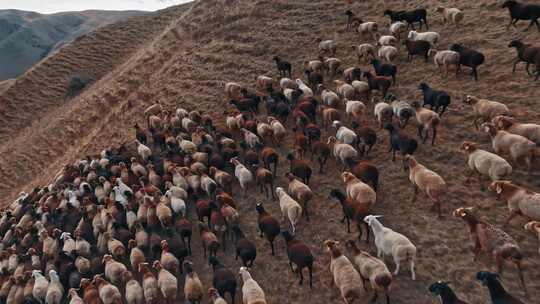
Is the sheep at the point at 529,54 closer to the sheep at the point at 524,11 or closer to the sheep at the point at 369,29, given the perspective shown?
the sheep at the point at 524,11

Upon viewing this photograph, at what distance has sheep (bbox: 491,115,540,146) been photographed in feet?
38.7

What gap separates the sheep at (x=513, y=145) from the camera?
11352 mm

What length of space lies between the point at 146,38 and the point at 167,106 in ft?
89.2

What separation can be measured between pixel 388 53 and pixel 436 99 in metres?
5.38

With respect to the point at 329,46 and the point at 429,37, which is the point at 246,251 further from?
the point at 329,46

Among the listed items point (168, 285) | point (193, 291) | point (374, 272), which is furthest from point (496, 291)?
point (168, 285)

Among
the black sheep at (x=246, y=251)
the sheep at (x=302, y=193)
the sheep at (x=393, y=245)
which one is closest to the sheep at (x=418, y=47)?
the sheep at (x=302, y=193)

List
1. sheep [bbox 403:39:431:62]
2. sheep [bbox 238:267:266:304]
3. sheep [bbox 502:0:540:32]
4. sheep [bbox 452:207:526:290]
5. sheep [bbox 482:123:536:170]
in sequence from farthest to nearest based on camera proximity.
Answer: sheep [bbox 403:39:431:62]
sheep [bbox 502:0:540:32]
sheep [bbox 482:123:536:170]
sheep [bbox 238:267:266:304]
sheep [bbox 452:207:526:290]

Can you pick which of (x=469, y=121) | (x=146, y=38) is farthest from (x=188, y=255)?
(x=146, y=38)

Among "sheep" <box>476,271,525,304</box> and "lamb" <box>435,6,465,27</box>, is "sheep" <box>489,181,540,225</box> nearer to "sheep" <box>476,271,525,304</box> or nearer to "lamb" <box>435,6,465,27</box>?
"sheep" <box>476,271,525,304</box>

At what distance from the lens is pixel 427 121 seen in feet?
46.6

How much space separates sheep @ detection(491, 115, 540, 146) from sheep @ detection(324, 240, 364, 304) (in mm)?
6432

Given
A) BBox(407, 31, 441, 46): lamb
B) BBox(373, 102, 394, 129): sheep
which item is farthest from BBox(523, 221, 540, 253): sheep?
BBox(407, 31, 441, 46): lamb

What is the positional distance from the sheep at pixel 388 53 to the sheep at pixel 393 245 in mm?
10782
